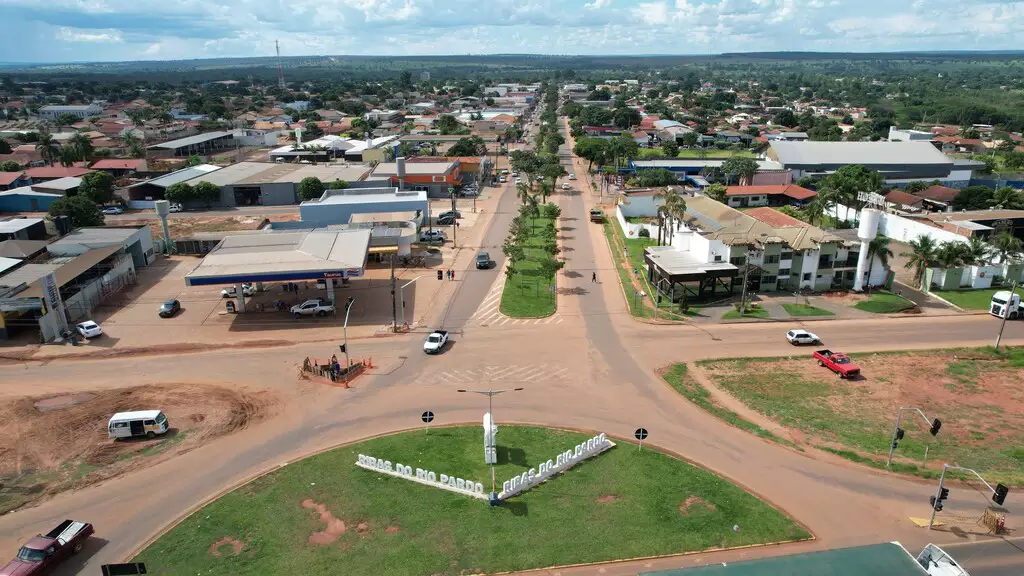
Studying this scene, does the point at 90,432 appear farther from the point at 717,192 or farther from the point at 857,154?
the point at 857,154

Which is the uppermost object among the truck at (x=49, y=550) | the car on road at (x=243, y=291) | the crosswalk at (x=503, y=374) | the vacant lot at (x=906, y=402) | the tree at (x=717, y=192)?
the tree at (x=717, y=192)

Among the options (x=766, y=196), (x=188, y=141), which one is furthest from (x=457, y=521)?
(x=188, y=141)

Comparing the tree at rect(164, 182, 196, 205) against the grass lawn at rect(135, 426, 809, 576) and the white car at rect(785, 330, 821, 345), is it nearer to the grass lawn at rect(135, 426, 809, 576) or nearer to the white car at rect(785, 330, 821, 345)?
the grass lawn at rect(135, 426, 809, 576)

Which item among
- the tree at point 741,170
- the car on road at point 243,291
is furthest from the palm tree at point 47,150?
the tree at point 741,170

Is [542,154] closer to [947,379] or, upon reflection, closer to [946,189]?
[946,189]

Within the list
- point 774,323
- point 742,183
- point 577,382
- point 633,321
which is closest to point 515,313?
point 633,321

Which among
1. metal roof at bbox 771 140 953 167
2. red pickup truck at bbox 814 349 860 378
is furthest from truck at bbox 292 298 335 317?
metal roof at bbox 771 140 953 167

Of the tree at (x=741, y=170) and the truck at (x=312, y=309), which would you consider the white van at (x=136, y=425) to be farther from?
the tree at (x=741, y=170)
